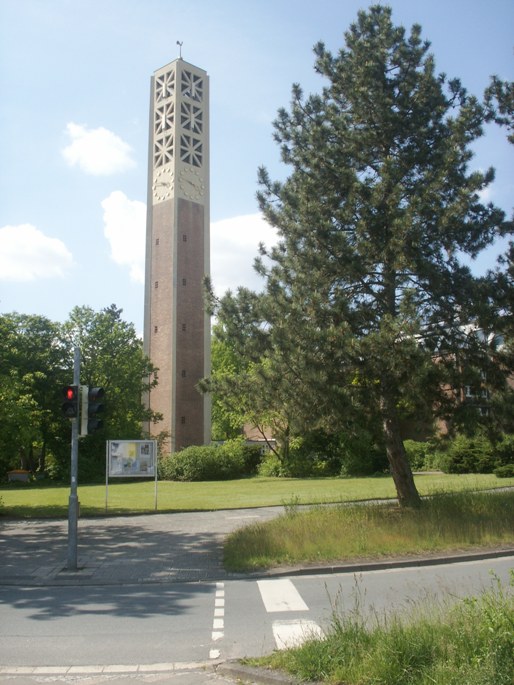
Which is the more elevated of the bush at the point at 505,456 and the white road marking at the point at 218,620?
the bush at the point at 505,456

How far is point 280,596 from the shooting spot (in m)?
9.02

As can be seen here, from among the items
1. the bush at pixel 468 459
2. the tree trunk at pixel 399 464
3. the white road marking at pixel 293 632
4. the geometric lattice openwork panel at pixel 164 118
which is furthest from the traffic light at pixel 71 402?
the geometric lattice openwork panel at pixel 164 118

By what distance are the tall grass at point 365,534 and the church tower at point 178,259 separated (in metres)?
33.6

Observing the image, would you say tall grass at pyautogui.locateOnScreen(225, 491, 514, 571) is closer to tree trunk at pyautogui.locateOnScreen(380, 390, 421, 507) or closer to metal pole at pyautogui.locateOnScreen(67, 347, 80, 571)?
tree trunk at pyautogui.locateOnScreen(380, 390, 421, 507)

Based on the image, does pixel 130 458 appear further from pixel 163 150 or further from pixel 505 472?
pixel 163 150

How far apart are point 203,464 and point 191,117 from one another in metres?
29.1

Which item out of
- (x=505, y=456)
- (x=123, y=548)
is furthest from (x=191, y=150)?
(x=123, y=548)

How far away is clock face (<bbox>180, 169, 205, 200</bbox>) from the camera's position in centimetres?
4991

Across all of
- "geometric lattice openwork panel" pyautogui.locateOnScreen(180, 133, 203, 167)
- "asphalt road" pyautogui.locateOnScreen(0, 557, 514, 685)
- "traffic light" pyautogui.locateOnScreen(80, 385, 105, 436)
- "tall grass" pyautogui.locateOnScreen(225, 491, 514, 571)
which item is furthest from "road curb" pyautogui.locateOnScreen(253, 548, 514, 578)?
"geometric lattice openwork panel" pyautogui.locateOnScreen(180, 133, 203, 167)

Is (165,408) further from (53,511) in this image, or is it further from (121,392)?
(53,511)

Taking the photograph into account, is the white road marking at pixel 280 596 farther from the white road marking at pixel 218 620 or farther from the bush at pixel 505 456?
the bush at pixel 505 456

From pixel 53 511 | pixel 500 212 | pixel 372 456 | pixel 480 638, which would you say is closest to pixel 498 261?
pixel 500 212

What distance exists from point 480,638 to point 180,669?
2.75 m

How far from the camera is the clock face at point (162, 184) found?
163 ft
